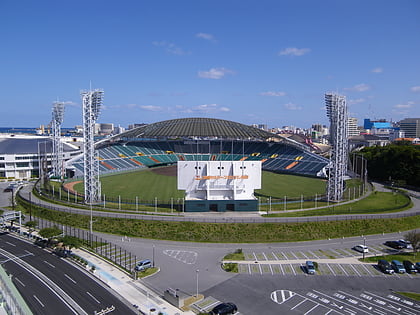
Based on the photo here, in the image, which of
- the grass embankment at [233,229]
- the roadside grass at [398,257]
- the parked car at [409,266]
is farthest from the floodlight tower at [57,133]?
the parked car at [409,266]

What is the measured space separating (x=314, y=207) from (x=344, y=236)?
897 centimetres

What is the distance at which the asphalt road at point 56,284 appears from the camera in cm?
2389

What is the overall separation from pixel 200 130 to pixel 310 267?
84214mm

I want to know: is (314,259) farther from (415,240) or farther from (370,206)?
(370,206)

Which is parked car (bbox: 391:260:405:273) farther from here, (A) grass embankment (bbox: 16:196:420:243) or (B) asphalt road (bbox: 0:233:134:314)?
(B) asphalt road (bbox: 0:233:134:314)

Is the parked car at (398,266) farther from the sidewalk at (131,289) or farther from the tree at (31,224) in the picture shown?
the tree at (31,224)

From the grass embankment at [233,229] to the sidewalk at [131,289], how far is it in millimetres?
8681

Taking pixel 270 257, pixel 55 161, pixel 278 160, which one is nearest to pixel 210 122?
pixel 278 160

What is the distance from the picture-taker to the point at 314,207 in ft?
165

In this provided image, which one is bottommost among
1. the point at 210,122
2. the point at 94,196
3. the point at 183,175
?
the point at 94,196

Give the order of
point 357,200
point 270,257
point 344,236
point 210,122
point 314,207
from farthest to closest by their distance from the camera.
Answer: point 210,122 → point 357,200 → point 314,207 → point 344,236 → point 270,257

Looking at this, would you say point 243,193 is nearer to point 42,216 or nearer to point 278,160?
point 42,216

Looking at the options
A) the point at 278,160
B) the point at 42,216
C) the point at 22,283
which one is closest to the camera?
the point at 22,283

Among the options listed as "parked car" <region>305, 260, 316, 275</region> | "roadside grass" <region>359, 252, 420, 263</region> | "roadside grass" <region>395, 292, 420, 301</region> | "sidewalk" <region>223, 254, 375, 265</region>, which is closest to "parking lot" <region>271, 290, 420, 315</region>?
"roadside grass" <region>395, 292, 420, 301</region>
